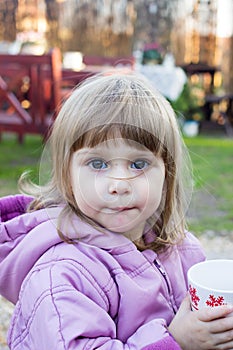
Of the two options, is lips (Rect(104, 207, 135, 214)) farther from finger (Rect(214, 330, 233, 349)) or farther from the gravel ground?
the gravel ground

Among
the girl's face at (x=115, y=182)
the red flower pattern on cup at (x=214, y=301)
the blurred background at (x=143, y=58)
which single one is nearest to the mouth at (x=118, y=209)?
the girl's face at (x=115, y=182)

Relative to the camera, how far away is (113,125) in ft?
3.73

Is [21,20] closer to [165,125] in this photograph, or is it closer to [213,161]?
[213,161]

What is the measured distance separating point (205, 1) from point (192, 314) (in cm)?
1011

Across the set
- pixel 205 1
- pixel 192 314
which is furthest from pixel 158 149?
pixel 205 1

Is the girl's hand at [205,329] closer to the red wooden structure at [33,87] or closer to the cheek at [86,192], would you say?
the cheek at [86,192]

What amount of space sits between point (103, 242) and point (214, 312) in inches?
10.8

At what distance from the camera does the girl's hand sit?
3.66ft

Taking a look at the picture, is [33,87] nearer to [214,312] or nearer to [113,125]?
[113,125]

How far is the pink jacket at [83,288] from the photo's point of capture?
1.07m

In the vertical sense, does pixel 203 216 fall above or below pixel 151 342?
below


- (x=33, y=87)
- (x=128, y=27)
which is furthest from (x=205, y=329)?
(x=128, y=27)

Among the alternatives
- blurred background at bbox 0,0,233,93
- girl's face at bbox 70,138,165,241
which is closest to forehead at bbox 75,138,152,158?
girl's face at bbox 70,138,165,241

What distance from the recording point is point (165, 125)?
1.20 meters
